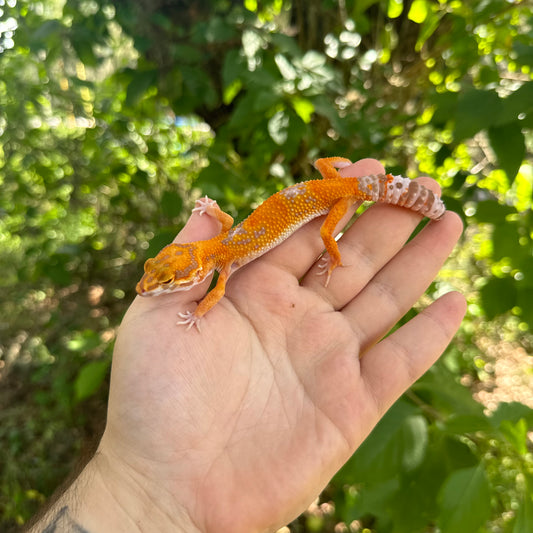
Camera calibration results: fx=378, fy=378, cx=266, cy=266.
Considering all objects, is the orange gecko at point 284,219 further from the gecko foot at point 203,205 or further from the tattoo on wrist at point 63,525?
the tattoo on wrist at point 63,525

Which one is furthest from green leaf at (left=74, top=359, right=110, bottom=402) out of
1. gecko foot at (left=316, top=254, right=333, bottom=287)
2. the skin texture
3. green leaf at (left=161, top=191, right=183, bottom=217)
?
gecko foot at (left=316, top=254, right=333, bottom=287)

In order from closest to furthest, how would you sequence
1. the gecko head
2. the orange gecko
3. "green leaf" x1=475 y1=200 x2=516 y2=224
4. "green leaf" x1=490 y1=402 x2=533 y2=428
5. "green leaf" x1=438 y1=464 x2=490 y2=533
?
"green leaf" x1=438 y1=464 x2=490 y2=533 < "green leaf" x1=490 y1=402 x2=533 y2=428 < the gecko head < "green leaf" x1=475 y1=200 x2=516 y2=224 < the orange gecko

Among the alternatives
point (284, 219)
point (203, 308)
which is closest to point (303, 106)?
point (284, 219)

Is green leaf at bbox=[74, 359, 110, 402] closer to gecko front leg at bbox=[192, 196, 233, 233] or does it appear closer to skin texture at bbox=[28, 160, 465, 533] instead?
skin texture at bbox=[28, 160, 465, 533]

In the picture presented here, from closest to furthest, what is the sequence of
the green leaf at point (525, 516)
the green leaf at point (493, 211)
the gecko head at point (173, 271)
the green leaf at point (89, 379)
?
1. the green leaf at point (525, 516)
2. the gecko head at point (173, 271)
3. the green leaf at point (493, 211)
4. the green leaf at point (89, 379)

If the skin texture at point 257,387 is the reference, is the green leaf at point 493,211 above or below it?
above

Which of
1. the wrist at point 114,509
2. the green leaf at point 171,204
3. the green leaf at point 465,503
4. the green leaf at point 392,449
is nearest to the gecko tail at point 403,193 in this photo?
the green leaf at point 392,449

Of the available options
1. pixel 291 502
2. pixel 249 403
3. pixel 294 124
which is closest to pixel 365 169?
pixel 294 124
